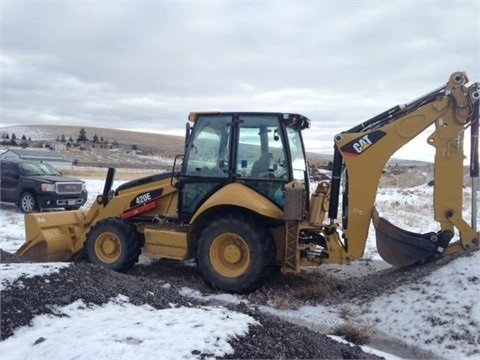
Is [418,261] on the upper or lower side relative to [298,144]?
lower

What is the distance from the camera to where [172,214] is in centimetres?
906

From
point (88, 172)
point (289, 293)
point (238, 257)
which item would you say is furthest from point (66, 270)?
point (88, 172)

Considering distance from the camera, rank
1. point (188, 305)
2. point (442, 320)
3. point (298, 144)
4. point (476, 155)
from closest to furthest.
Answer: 1. point (188, 305)
2. point (442, 320)
3. point (476, 155)
4. point (298, 144)

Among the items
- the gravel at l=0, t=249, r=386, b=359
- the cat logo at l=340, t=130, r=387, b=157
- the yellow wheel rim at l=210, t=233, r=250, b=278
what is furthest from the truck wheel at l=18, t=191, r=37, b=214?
the cat logo at l=340, t=130, r=387, b=157

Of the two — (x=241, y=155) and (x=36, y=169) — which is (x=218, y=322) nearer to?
(x=241, y=155)

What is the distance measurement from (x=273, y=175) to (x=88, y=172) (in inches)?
1063

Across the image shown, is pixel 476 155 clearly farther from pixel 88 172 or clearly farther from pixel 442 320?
pixel 88 172

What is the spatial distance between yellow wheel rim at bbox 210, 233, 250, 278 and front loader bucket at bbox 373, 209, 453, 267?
1957 millimetres

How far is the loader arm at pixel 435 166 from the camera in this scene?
771 cm

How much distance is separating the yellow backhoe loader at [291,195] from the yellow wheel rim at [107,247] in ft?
2.13

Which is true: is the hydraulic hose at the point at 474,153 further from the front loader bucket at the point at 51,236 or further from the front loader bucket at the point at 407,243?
the front loader bucket at the point at 51,236

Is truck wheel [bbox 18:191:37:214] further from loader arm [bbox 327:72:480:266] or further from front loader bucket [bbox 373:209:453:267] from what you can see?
front loader bucket [bbox 373:209:453:267]

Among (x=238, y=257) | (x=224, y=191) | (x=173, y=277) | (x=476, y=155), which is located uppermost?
(x=476, y=155)

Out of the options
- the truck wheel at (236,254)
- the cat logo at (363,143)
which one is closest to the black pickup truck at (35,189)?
the truck wheel at (236,254)
